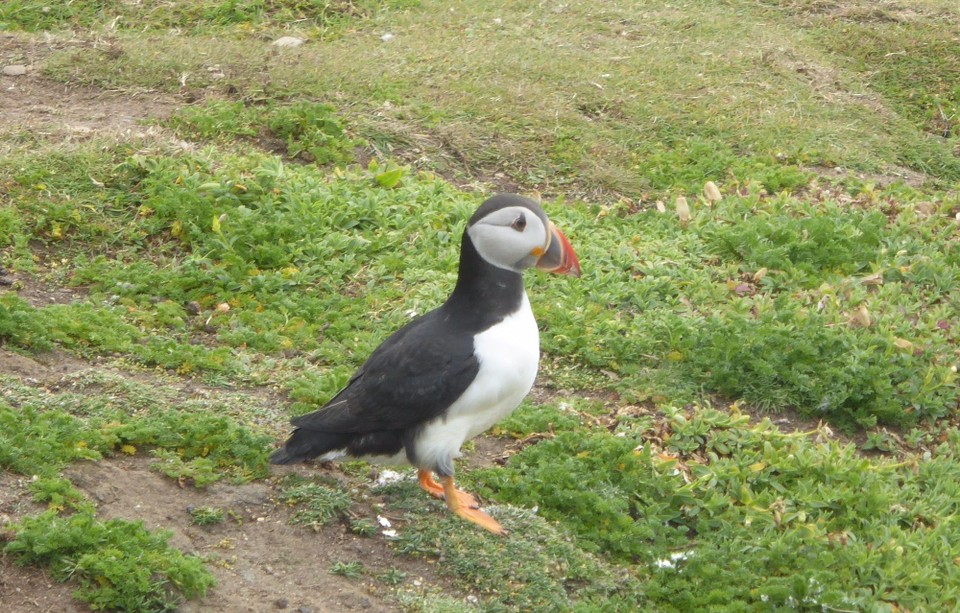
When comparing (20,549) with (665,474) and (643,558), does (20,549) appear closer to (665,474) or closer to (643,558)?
(643,558)

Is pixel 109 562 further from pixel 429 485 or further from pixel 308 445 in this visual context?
pixel 429 485

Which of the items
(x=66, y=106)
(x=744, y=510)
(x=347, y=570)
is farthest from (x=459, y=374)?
(x=66, y=106)

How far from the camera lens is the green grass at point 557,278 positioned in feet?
14.9

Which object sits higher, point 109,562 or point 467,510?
point 109,562

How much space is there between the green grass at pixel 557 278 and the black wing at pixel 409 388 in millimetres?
308

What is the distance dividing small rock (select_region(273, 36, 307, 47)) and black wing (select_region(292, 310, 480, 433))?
225 inches

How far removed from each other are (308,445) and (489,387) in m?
0.75

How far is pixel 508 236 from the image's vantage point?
4.63 metres

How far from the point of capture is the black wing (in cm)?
450

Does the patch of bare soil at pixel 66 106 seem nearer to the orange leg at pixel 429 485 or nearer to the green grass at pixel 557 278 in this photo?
the green grass at pixel 557 278

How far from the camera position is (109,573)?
3.70 metres

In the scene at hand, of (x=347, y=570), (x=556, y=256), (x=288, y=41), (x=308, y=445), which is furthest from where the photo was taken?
(x=288, y=41)

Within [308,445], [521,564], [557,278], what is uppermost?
[308,445]

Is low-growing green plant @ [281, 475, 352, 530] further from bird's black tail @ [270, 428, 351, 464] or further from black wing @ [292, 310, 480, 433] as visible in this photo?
black wing @ [292, 310, 480, 433]
